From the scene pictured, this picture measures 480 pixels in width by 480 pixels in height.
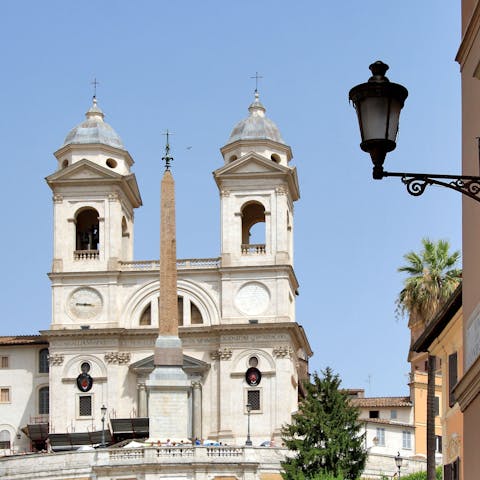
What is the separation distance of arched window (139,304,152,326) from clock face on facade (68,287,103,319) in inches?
107

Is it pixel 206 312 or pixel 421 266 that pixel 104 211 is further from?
pixel 421 266

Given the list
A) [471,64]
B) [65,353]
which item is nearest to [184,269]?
[65,353]

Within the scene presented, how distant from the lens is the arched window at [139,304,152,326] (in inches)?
3698

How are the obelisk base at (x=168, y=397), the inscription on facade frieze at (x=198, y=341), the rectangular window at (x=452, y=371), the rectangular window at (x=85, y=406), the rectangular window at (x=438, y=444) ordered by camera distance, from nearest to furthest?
the rectangular window at (x=452, y=371)
the obelisk base at (x=168, y=397)
the rectangular window at (x=438, y=444)
the rectangular window at (x=85, y=406)
the inscription on facade frieze at (x=198, y=341)

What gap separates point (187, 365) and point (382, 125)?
79125mm

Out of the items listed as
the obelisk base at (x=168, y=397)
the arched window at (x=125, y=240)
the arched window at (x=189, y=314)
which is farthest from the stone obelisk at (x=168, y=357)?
the arched window at (x=125, y=240)

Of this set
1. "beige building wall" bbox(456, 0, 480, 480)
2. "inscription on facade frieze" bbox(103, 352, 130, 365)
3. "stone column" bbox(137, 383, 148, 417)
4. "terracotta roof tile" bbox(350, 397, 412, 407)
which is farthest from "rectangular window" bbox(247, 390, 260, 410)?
"beige building wall" bbox(456, 0, 480, 480)

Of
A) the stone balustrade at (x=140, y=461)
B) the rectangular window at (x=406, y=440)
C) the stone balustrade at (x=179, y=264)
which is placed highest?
the stone balustrade at (x=179, y=264)

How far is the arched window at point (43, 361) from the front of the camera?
312 feet

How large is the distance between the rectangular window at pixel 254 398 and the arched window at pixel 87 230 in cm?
1366

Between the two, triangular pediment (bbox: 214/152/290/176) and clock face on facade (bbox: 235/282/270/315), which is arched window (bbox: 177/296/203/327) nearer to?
clock face on facade (bbox: 235/282/270/315)

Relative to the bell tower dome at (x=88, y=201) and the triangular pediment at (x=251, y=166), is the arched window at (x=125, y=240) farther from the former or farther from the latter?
the triangular pediment at (x=251, y=166)

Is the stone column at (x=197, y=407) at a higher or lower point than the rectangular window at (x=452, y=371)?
higher

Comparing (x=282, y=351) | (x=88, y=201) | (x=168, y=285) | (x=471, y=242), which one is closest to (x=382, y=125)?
(x=471, y=242)
